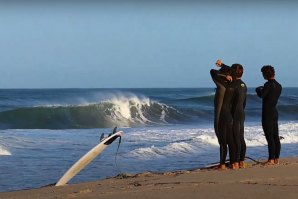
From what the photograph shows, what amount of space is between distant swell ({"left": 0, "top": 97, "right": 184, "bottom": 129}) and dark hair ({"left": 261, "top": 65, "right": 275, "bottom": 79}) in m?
16.0

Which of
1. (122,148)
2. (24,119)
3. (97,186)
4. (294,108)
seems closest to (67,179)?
(97,186)

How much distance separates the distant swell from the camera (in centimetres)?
2491

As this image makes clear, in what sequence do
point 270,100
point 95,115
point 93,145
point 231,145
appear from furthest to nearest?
point 95,115 < point 93,145 < point 270,100 < point 231,145

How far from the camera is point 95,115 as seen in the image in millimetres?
26734

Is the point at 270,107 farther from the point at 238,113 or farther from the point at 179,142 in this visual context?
the point at 179,142

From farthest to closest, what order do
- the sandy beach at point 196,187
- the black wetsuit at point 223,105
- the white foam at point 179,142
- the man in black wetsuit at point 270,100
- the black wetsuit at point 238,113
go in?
1. the white foam at point 179,142
2. the man in black wetsuit at point 270,100
3. the black wetsuit at point 238,113
4. the black wetsuit at point 223,105
5. the sandy beach at point 196,187

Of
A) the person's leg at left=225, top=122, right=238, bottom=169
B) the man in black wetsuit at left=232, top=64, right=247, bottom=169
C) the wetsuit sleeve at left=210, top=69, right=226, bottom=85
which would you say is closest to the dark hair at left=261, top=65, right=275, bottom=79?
the man in black wetsuit at left=232, top=64, right=247, bottom=169

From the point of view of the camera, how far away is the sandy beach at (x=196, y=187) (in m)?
5.51

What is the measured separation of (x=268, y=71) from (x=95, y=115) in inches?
744

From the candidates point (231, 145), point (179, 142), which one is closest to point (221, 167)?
point (231, 145)

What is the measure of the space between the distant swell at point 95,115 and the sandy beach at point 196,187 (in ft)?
55.2

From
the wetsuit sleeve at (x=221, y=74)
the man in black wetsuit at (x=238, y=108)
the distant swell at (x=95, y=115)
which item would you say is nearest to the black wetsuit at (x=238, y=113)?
the man in black wetsuit at (x=238, y=108)

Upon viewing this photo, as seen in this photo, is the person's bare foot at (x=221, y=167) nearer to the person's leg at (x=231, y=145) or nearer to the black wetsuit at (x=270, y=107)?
the person's leg at (x=231, y=145)

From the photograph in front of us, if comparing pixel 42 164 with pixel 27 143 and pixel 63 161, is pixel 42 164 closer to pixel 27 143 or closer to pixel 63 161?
pixel 63 161
